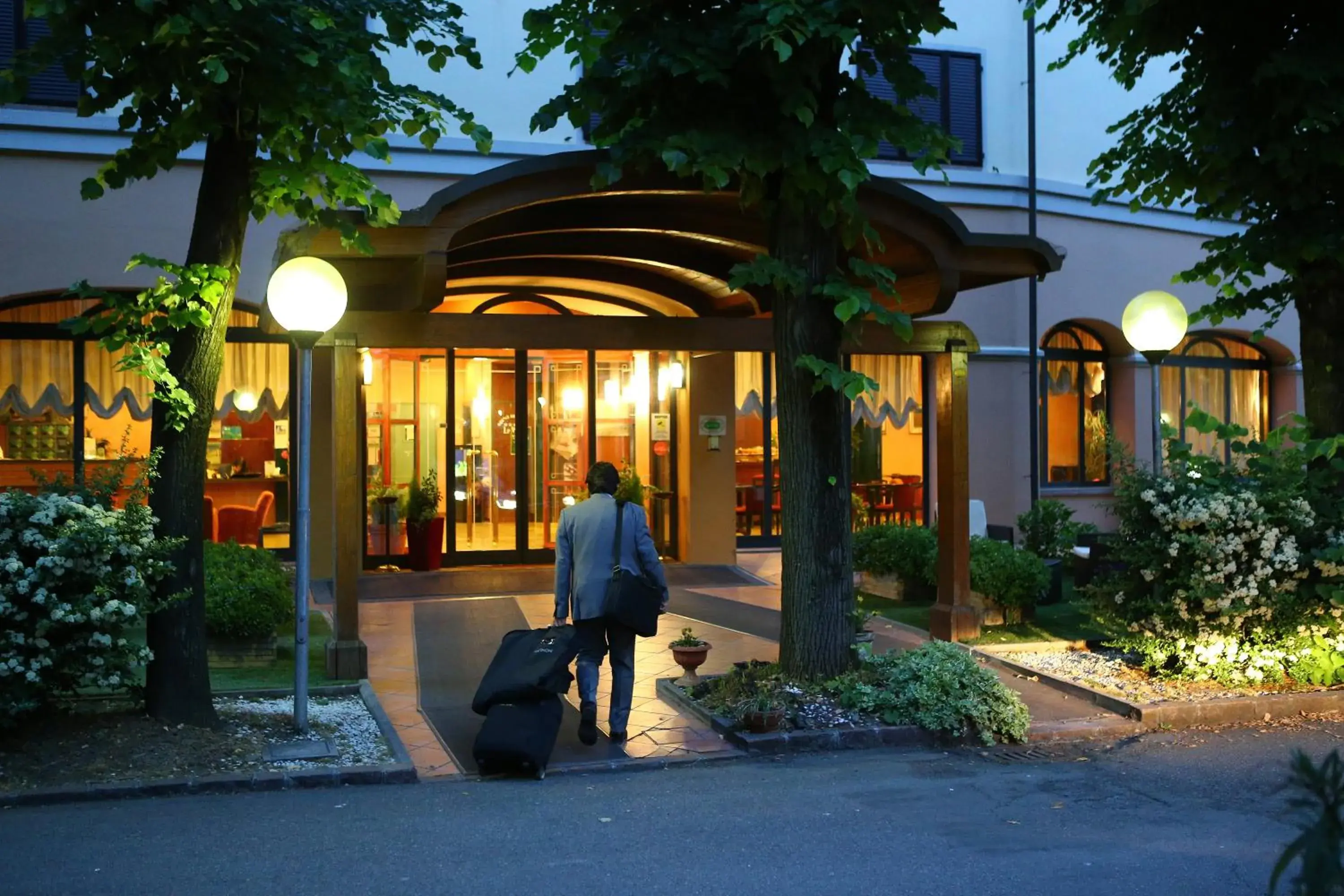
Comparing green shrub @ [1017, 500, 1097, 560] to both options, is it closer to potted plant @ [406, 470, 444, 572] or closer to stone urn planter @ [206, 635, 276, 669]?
potted plant @ [406, 470, 444, 572]

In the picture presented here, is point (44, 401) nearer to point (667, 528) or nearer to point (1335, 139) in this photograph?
point (667, 528)

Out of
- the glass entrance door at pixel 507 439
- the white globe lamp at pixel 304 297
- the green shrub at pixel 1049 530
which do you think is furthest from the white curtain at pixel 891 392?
the white globe lamp at pixel 304 297

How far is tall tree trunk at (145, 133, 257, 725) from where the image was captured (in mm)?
7898

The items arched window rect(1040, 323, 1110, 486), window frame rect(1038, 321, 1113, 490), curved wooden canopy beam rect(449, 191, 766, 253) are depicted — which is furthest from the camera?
arched window rect(1040, 323, 1110, 486)

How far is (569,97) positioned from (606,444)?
8.87 m

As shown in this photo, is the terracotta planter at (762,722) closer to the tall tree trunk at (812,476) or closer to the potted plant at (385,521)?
the tall tree trunk at (812,476)

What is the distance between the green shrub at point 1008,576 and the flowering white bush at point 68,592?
7.81 meters

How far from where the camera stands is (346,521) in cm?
976

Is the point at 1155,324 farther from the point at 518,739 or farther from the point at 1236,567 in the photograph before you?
the point at 518,739

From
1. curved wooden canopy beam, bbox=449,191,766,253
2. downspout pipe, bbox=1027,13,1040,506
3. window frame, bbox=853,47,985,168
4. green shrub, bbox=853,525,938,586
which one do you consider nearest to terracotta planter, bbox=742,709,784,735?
curved wooden canopy beam, bbox=449,191,766,253

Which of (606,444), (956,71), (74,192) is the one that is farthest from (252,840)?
(956,71)

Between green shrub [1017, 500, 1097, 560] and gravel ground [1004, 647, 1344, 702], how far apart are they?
369 centimetres

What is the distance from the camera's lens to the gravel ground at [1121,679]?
368 inches

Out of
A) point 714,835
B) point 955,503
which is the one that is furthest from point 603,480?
point 955,503
